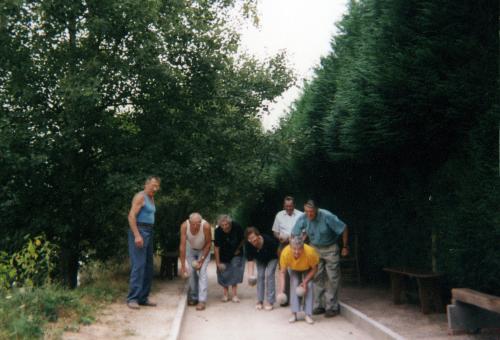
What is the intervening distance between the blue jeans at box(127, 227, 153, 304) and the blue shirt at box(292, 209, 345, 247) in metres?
2.91

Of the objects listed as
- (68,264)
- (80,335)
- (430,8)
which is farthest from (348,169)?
(80,335)

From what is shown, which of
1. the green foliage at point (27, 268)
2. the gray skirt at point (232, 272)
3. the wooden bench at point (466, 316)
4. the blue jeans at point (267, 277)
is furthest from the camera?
the gray skirt at point (232, 272)

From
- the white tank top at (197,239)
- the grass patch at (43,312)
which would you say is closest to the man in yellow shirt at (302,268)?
the white tank top at (197,239)

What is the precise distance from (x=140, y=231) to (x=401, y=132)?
4751 millimetres

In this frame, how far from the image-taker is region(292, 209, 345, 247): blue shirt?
9.77 meters

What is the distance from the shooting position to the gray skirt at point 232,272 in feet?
38.0

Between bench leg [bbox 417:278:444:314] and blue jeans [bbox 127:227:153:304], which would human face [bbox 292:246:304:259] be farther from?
blue jeans [bbox 127:227:153:304]

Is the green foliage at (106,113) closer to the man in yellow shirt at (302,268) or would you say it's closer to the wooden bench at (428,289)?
the man in yellow shirt at (302,268)

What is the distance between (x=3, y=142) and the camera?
11.1 metres

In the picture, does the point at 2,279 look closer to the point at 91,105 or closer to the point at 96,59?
the point at 91,105

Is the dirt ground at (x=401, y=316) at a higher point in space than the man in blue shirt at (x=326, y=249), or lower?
lower

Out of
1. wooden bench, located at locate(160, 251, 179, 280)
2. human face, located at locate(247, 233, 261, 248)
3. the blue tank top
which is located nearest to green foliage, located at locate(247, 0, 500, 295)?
human face, located at locate(247, 233, 261, 248)

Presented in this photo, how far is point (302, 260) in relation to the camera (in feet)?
29.9

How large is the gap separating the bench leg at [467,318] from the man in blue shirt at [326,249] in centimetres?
259
